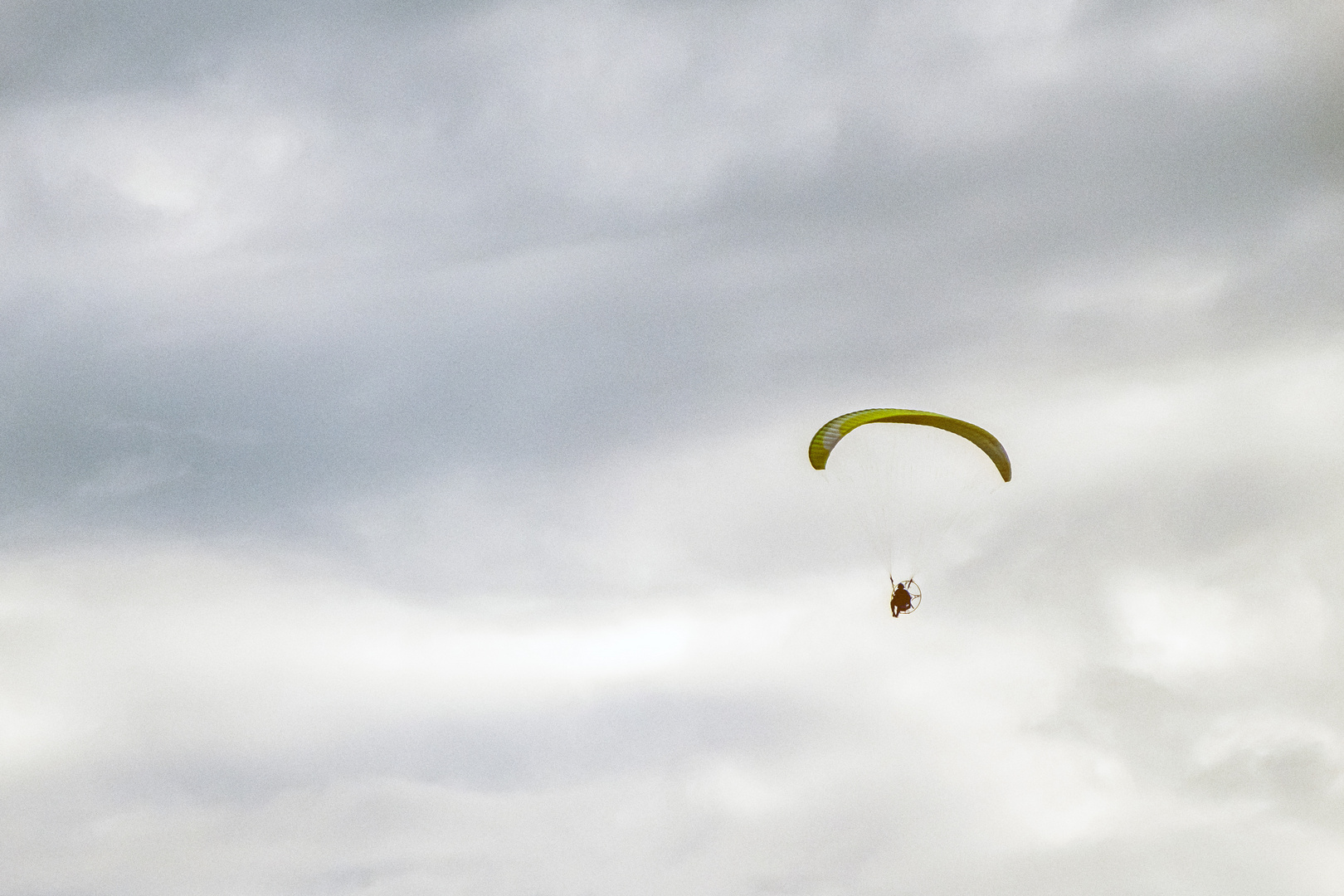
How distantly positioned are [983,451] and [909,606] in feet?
40.8

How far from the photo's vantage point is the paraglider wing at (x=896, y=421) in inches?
3691

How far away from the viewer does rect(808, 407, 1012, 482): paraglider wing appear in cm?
9375

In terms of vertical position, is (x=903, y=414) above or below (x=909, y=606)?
above

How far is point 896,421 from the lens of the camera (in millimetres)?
97062

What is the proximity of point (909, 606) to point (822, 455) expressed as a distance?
44.7ft

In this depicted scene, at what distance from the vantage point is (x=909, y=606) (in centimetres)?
9938

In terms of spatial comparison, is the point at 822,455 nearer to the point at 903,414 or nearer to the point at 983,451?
the point at 903,414

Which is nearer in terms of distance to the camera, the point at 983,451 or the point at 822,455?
the point at 822,455

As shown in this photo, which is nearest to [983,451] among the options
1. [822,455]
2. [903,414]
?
[903,414]

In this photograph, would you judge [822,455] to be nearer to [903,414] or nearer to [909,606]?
[903,414]

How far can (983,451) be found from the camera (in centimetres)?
10231

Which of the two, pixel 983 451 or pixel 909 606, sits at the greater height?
pixel 983 451

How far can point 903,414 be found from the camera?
96812 millimetres

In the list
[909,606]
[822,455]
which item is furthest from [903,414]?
[909,606]
